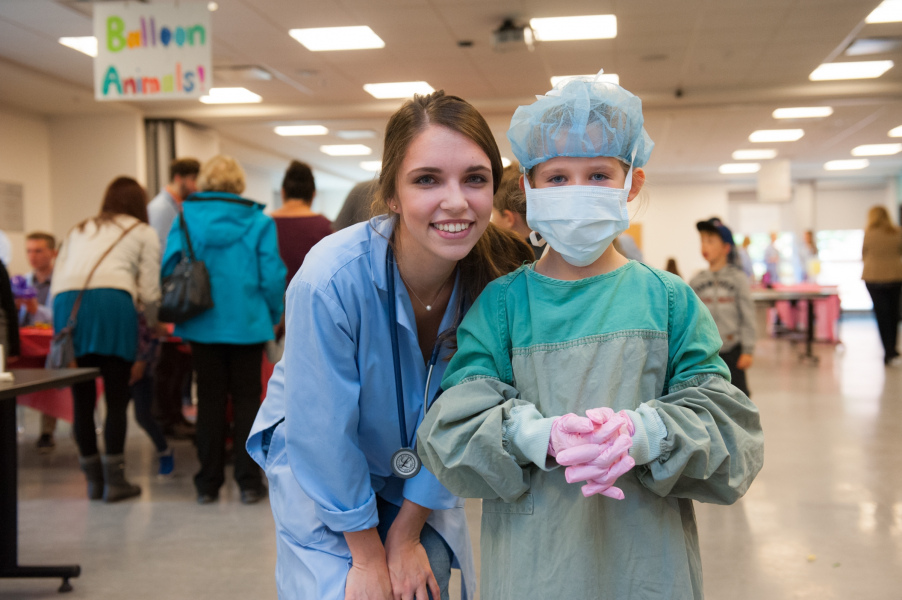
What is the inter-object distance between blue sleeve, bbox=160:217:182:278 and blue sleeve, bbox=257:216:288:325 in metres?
0.37

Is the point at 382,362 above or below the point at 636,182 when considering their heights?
below

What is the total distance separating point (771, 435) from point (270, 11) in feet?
16.1

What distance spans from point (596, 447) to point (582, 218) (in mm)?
389

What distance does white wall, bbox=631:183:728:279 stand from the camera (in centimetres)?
1773

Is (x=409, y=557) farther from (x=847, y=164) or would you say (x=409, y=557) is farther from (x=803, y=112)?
(x=847, y=164)

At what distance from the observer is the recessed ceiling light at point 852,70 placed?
795 centimetres

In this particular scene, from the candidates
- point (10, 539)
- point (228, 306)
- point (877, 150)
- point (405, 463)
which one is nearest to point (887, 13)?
point (228, 306)

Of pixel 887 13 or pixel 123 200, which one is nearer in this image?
pixel 123 200

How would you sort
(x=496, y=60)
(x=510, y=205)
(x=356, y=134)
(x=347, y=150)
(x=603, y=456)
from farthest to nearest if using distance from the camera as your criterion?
(x=347, y=150), (x=356, y=134), (x=496, y=60), (x=510, y=205), (x=603, y=456)

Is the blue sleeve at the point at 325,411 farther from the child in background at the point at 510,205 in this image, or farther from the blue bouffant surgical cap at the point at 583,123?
the child in background at the point at 510,205

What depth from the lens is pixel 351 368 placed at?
4.38ft

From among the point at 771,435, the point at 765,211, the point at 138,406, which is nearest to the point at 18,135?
the point at 138,406

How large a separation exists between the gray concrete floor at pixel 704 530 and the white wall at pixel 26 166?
4.65m

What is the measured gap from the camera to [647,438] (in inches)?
42.1
